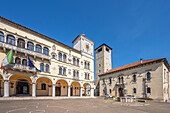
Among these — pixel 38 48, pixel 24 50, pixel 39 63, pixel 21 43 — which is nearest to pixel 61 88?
pixel 39 63

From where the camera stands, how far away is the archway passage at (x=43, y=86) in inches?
853

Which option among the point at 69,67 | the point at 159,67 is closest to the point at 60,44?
the point at 69,67

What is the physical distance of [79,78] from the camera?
27109 millimetres

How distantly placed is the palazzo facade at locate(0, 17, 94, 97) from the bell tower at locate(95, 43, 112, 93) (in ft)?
49.6

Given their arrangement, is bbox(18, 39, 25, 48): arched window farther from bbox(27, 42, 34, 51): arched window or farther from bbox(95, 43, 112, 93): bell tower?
bbox(95, 43, 112, 93): bell tower

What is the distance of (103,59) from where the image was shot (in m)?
45.1

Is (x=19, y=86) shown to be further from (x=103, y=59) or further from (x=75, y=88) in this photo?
(x=103, y=59)

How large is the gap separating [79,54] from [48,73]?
10.6 meters

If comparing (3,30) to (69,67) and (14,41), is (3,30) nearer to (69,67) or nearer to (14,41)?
(14,41)

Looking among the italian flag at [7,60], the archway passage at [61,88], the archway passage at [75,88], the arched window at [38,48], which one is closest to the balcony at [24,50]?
the arched window at [38,48]

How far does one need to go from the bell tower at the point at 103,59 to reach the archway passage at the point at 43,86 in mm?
25416

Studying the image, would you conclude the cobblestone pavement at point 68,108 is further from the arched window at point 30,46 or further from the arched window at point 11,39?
the arched window at point 30,46

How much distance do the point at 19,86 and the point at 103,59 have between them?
111 feet

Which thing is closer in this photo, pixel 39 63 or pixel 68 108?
pixel 68 108
